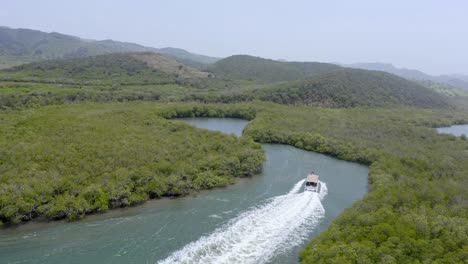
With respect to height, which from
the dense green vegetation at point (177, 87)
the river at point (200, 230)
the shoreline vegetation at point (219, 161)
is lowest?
the river at point (200, 230)

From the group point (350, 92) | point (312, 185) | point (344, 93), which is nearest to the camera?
A: point (312, 185)

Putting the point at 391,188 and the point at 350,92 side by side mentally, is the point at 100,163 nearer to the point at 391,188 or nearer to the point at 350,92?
the point at 391,188

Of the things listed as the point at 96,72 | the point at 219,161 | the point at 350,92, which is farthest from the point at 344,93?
the point at 96,72

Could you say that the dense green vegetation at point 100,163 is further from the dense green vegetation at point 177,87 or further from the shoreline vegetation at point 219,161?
the dense green vegetation at point 177,87

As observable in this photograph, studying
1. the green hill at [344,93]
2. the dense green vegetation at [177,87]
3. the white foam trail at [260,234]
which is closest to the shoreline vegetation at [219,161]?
the white foam trail at [260,234]

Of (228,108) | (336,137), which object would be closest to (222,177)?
(336,137)

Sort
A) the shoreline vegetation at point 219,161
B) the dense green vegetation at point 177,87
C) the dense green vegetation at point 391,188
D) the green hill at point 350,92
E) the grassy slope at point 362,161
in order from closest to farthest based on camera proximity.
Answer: the dense green vegetation at point 391,188
the grassy slope at point 362,161
the shoreline vegetation at point 219,161
the dense green vegetation at point 177,87
the green hill at point 350,92

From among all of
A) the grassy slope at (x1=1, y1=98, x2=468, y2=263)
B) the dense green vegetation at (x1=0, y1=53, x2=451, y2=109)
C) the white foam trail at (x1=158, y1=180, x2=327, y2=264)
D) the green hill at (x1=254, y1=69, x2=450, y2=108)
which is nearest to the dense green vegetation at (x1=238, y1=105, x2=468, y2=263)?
the grassy slope at (x1=1, y1=98, x2=468, y2=263)
